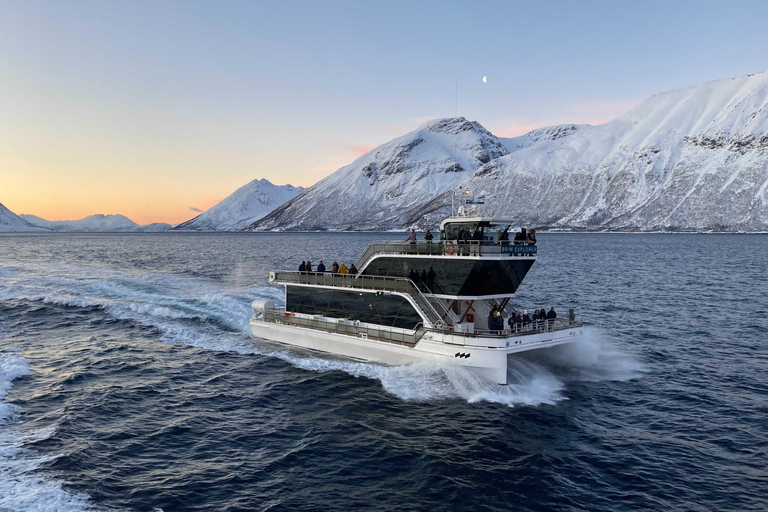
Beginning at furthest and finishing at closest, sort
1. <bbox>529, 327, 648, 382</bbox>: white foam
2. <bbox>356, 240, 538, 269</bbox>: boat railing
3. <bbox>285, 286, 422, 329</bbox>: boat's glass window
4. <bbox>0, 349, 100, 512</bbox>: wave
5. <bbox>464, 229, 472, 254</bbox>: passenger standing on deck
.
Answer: <bbox>285, 286, 422, 329</bbox>: boat's glass window → <bbox>529, 327, 648, 382</bbox>: white foam → <bbox>464, 229, 472, 254</bbox>: passenger standing on deck → <bbox>356, 240, 538, 269</bbox>: boat railing → <bbox>0, 349, 100, 512</bbox>: wave

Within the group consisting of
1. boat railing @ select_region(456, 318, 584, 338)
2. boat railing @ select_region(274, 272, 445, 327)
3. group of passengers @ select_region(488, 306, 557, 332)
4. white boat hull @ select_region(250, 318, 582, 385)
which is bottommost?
white boat hull @ select_region(250, 318, 582, 385)

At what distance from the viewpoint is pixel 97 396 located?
2316 cm

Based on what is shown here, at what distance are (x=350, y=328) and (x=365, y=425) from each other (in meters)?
8.80

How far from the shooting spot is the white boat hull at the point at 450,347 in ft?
74.8

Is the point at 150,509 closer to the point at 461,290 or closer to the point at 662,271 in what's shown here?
the point at 461,290

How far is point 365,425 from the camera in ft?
66.4

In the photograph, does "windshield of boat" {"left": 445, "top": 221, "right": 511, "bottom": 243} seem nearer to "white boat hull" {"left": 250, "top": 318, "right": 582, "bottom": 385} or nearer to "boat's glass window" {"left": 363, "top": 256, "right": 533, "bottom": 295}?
"boat's glass window" {"left": 363, "top": 256, "right": 533, "bottom": 295}

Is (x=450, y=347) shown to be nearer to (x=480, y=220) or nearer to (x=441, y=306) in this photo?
(x=441, y=306)

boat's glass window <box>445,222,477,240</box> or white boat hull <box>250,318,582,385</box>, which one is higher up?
boat's glass window <box>445,222,477,240</box>

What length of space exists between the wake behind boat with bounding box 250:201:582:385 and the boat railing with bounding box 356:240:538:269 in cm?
5

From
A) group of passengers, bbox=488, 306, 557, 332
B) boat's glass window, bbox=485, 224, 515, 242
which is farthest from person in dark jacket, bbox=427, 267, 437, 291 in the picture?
group of passengers, bbox=488, 306, 557, 332

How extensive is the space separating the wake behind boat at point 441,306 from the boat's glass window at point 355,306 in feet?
0.19

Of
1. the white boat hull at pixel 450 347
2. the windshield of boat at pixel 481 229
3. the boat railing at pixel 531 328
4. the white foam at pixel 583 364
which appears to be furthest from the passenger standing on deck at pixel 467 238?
the white foam at pixel 583 364

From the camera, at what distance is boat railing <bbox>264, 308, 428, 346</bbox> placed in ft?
84.6
